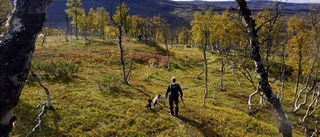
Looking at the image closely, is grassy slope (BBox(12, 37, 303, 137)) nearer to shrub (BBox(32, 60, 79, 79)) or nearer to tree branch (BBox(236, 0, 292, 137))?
shrub (BBox(32, 60, 79, 79))

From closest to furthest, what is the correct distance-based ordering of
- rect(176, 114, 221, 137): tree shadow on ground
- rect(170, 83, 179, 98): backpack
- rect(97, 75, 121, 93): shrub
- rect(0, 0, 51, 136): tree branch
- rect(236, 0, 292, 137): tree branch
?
rect(0, 0, 51, 136): tree branch, rect(236, 0, 292, 137): tree branch, rect(176, 114, 221, 137): tree shadow on ground, rect(170, 83, 179, 98): backpack, rect(97, 75, 121, 93): shrub

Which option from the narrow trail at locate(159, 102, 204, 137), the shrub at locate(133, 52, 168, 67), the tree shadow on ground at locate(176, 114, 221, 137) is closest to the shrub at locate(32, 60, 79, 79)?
the narrow trail at locate(159, 102, 204, 137)

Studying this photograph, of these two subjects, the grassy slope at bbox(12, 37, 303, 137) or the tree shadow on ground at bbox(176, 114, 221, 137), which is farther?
the tree shadow on ground at bbox(176, 114, 221, 137)

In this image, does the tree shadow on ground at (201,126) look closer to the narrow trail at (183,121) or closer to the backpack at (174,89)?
the narrow trail at (183,121)

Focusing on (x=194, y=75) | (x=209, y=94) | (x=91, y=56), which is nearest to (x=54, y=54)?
(x=91, y=56)

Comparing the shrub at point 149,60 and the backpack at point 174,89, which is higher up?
the backpack at point 174,89

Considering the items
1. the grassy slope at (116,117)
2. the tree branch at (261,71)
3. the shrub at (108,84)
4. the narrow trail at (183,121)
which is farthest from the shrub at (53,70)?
the tree branch at (261,71)

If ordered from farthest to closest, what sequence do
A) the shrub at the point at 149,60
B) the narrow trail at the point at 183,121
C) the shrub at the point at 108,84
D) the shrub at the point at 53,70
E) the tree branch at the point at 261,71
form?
the shrub at the point at 149,60 → the shrub at the point at 53,70 → the shrub at the point at 108,84 → the narrow trail at the point at 183,121 → the tree branch at the point at 261,71

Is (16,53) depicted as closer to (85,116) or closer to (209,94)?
(85,116)

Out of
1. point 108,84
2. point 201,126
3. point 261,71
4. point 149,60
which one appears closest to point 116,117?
point 201,126

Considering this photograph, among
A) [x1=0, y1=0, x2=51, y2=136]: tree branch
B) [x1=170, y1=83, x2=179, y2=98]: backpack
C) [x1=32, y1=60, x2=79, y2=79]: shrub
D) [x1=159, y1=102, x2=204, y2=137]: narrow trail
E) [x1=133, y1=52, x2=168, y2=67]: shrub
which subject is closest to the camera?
[x1=0, y1=0, x2=51, y2=136]: tree branch

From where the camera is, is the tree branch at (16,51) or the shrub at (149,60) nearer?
the tree branch at (16,51)

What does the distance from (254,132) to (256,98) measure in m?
17.6

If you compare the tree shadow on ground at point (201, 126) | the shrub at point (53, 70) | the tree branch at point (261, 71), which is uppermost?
the tree branch at point (261, 71)
